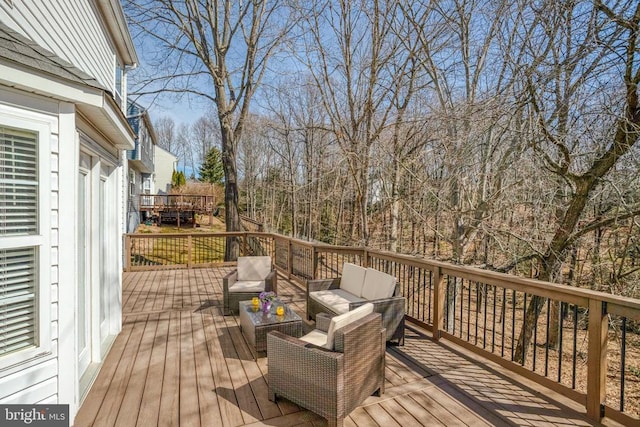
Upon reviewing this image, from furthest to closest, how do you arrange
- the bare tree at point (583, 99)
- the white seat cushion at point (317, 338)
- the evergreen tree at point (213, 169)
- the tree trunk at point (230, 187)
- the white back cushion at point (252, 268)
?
the evergreen tree at point (213, 169) < the tree trunk at point (230, 187) < the white back cushion at point (252, 268) < the bare tree at point (583, 99) < the white seat cushion at point (317, 338)

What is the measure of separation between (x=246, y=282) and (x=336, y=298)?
1.73 m

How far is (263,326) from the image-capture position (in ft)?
12.0

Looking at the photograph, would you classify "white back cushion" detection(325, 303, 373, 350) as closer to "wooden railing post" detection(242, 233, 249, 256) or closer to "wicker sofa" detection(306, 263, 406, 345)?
"wicker sofa" detection(306, 263, 406, 345)

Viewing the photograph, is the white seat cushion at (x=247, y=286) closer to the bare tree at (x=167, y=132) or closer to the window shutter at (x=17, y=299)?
the window shutter at (x=17, y=299)

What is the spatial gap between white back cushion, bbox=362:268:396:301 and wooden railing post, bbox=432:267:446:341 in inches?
20.0

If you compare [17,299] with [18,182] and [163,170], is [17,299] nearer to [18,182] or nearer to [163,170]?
[18,182]

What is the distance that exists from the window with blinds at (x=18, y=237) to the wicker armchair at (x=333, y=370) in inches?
65.5

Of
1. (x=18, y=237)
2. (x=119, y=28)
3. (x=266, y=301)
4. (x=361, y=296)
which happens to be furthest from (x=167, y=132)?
(x=18, y=237)

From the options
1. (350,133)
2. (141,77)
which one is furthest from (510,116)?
(141,77)

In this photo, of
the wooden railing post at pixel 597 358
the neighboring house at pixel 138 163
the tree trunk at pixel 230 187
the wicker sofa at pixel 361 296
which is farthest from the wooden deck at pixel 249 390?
the neighboring house at pixel 138 163

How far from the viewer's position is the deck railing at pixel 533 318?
2539mm

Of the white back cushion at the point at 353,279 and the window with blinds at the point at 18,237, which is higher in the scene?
the window with blinds at the point at 18,237

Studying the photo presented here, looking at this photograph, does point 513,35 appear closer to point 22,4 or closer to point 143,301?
point 22,4

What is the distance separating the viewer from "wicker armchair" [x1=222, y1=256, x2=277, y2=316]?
16.4 ft
